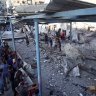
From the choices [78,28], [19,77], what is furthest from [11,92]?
[78,28]

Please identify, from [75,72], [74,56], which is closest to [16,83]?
[75,72]

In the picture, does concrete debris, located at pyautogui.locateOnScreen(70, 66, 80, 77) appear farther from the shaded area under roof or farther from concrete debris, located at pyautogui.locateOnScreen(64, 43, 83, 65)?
the shaded area under roof

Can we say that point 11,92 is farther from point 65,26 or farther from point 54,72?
point 65,26

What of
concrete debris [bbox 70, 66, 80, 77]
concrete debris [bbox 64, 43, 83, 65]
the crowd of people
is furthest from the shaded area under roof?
concrete debris [bbox 64, 43, 83, 65]

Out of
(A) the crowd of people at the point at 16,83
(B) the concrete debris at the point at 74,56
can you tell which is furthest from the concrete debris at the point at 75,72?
(A) the crowd of people at the point at 16,83

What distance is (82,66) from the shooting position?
249 inches

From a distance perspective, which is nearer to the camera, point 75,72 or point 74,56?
point 75,72

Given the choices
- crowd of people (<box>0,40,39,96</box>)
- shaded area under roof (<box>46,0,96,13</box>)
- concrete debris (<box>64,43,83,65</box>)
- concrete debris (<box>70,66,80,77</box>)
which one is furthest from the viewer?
concrete debris (<box>64,43,83,65</box>)

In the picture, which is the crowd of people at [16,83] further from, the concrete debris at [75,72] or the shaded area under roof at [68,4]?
the shaded area under roof at [68,4]

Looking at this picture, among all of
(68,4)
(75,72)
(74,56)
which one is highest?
(68,4)

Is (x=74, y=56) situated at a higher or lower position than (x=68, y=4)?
lower

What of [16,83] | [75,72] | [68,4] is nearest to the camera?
[68,4]

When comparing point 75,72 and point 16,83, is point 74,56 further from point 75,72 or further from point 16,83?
point 16,83

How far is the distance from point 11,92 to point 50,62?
359cm
